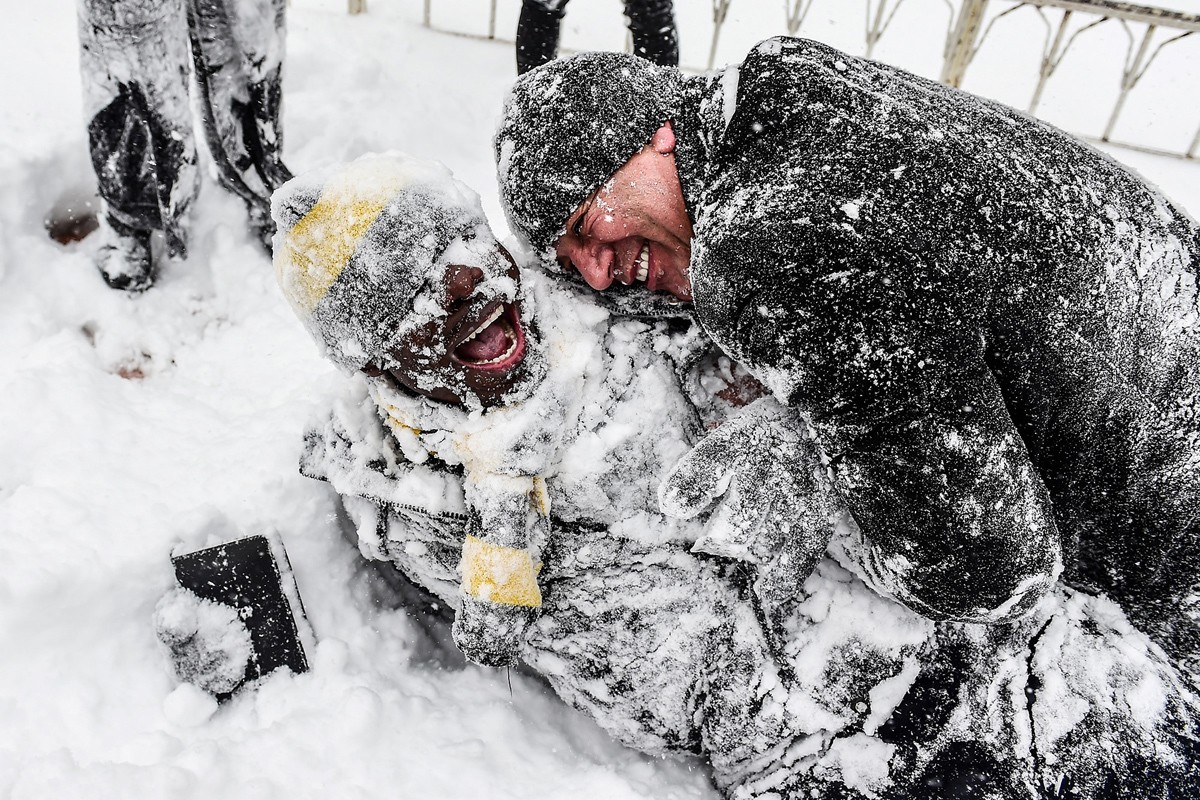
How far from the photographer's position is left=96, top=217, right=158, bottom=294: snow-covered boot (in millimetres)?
2092

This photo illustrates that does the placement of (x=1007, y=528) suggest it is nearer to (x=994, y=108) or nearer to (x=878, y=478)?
(x=878, y=478)

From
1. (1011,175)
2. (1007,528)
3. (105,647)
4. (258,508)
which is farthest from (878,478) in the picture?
(105,647)

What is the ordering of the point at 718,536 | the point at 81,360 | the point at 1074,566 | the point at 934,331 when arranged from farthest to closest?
the point at 81,360 → the point at 1074,566 → the point at 718,536 → the point at 934,331

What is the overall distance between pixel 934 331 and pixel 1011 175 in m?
0.22

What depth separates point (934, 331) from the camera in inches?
37.0

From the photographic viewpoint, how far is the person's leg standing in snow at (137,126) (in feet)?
6.17

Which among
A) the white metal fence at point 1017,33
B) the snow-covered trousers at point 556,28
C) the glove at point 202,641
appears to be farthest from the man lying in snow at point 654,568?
the white metal fence at point 1017,33

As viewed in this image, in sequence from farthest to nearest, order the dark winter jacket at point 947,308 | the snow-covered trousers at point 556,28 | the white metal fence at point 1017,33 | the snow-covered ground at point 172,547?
the white metal fence at point 1017,33
the snow-covered trousers at point 556,28
the snow-covered ground at point 172,547
the dark winter jacket at point 947,308

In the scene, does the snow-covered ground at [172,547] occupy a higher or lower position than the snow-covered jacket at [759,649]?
lower

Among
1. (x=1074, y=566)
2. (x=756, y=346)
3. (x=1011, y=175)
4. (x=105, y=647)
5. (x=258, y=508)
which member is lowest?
(x=105, y=647)

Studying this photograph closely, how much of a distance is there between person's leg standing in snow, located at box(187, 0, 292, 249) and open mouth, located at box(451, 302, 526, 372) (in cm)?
135

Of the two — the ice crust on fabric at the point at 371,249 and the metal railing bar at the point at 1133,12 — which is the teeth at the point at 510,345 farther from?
the metal railing bar at the point at 1133,12

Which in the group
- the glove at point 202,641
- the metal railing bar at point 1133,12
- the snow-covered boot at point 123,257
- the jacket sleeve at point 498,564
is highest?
the metal railing bar at point 1133,12

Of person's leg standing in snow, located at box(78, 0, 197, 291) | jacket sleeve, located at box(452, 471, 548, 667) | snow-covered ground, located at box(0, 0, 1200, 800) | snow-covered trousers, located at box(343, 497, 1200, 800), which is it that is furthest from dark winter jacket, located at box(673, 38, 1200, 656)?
person's leg standing in snow, located at box(78, 0, 197, 291)
